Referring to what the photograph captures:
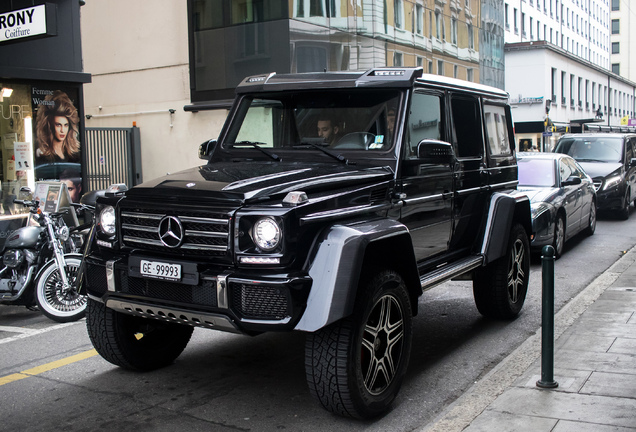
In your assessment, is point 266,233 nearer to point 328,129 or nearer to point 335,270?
point 335,270

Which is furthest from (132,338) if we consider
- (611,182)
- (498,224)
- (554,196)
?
(611,182)

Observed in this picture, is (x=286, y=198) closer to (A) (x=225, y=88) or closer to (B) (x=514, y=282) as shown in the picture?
(B) (x=514, y=282)

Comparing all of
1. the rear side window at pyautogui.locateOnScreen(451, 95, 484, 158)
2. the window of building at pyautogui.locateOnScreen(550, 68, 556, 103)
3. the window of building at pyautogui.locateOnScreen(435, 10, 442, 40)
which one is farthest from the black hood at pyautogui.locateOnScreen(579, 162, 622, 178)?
the window of building at pyautogui.locateOnScreen(550, 68, 556, 103)

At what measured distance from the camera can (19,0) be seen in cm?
1118

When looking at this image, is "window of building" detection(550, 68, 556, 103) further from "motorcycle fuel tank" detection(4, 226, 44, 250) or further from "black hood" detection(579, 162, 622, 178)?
"motorcycle fuel tank" detection(4, 226, 44, 250)

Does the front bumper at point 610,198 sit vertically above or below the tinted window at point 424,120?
below

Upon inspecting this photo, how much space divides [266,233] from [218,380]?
1.67 meters

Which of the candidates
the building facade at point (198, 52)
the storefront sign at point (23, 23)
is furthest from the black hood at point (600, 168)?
the storefront sign at point (23, 23)

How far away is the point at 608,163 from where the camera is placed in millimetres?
16562

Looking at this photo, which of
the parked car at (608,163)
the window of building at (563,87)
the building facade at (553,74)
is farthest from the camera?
the window of building at (563,87)

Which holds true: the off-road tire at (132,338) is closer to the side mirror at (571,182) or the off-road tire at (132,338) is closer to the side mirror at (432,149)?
the side mirror at (432,149)

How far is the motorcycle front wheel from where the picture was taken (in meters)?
7.14

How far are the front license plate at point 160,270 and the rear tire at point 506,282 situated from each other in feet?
11.0

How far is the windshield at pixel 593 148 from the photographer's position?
1684 cm
